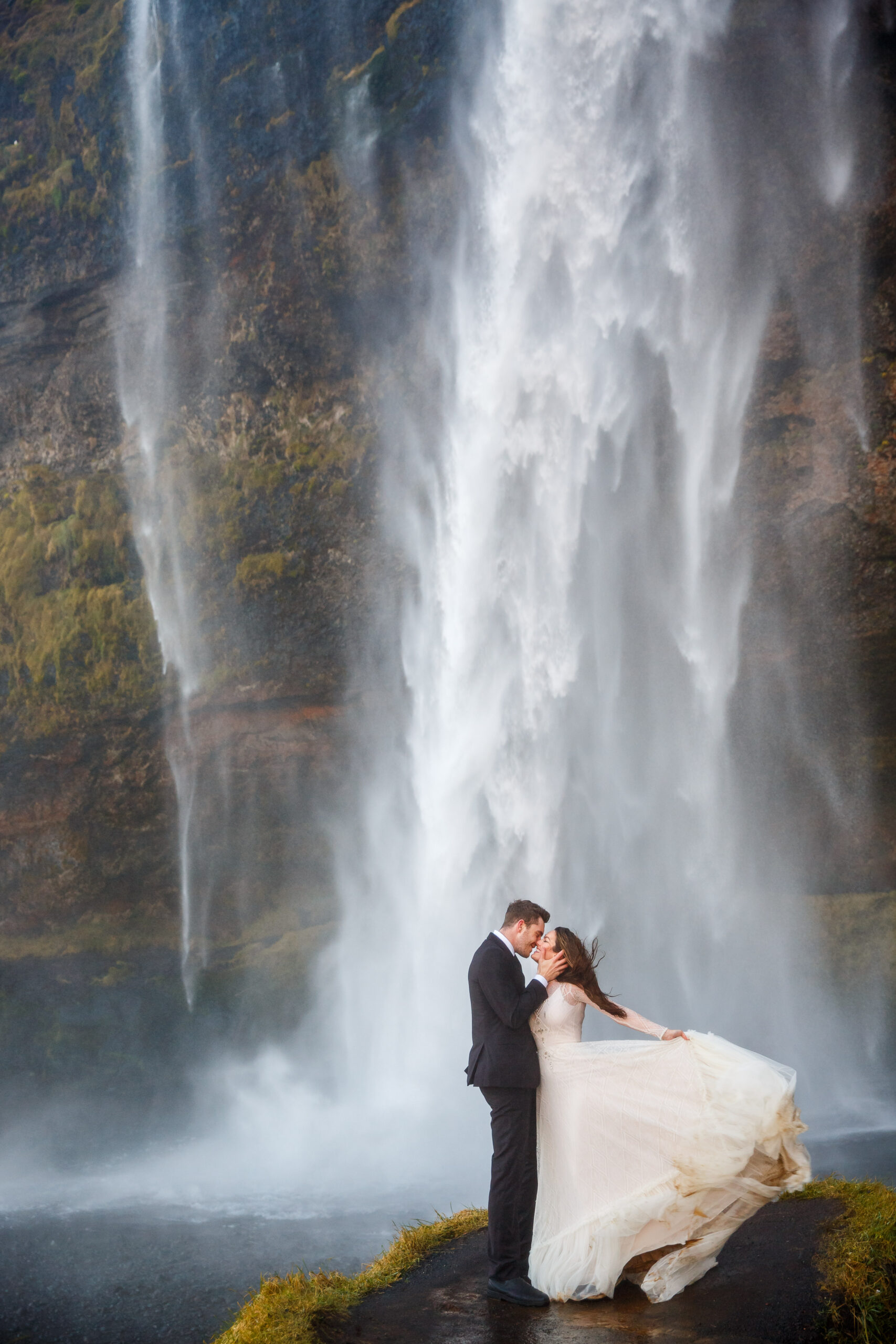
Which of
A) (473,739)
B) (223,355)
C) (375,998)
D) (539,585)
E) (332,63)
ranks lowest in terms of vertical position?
(375,998)

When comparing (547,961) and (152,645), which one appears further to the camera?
(152,645)

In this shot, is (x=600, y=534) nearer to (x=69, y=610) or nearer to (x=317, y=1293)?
(x=69, y=610)

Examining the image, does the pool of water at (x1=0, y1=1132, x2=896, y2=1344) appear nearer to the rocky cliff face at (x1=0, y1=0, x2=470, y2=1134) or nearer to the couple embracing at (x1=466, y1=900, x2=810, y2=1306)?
the couple embracing at (x1=466, y1=900, x2=810, y2=1306)

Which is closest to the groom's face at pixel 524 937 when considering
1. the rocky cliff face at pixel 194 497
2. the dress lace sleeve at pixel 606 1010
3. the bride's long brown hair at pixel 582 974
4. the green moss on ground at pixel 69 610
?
the bride's long brown hair at pixel 582 974

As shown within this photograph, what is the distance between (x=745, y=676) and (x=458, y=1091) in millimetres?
7834

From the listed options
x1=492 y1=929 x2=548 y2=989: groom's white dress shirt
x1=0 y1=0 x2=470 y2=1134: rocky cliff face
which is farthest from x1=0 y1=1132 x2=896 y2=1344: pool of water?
x1=0 y1=0 x2=470 y2=1134: rocky cliff face

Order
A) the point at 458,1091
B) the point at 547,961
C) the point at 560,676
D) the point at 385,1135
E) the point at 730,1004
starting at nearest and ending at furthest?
1. the point at 547,961
2. the point at 385,1135
3. the point at 458,1091
4. the point at 560,676
5. the point at 730,1004

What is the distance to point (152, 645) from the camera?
58.7 feet

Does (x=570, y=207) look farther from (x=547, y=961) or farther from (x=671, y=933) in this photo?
(x=547, y=961)

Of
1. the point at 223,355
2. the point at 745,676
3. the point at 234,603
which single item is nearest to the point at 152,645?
the point at 234,603

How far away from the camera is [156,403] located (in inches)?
733

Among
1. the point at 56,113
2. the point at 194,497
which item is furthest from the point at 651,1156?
the point at 56,113

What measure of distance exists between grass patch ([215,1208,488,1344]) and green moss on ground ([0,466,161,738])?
1269cm

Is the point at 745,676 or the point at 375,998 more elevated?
the point at 745,676
